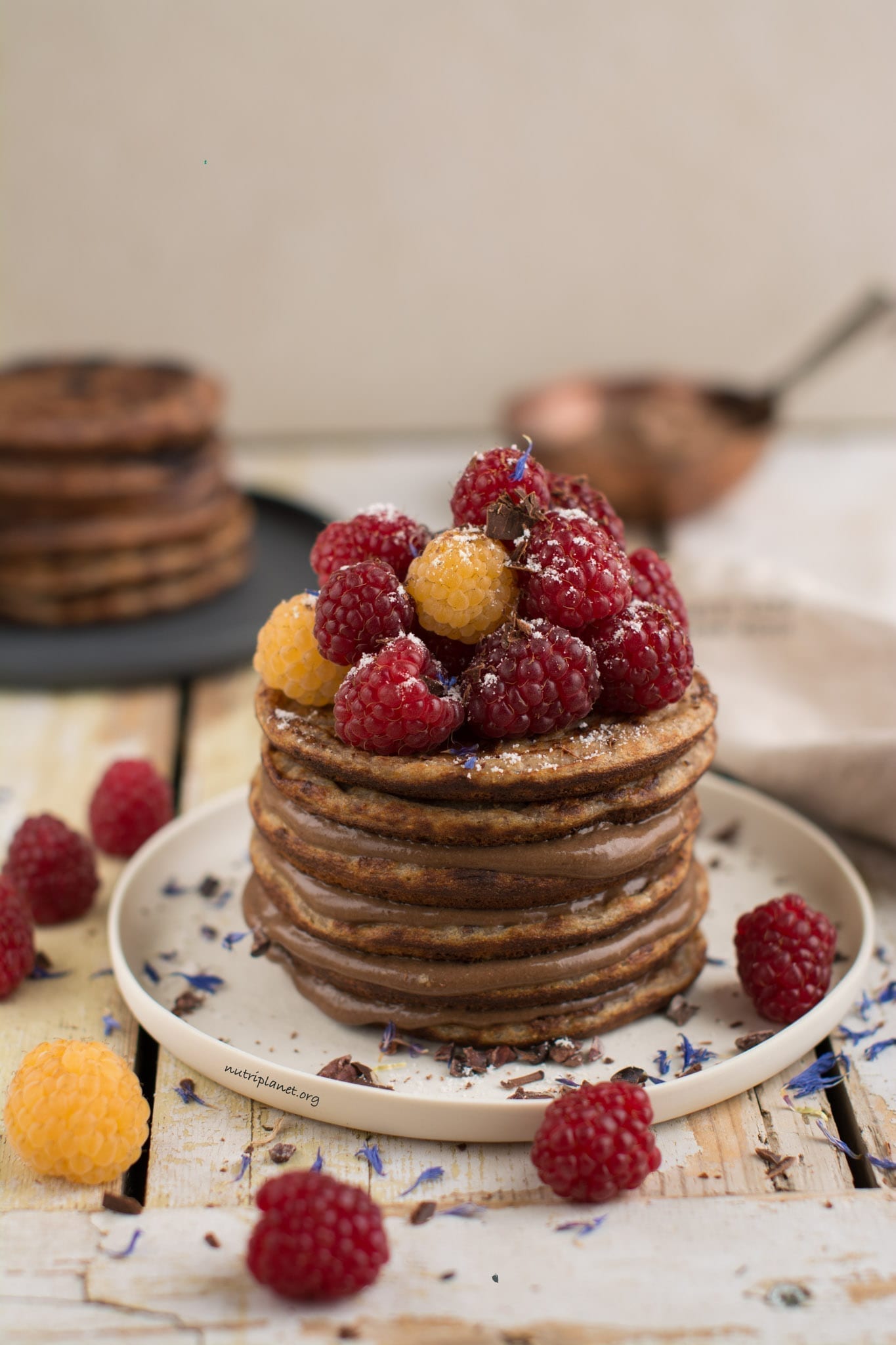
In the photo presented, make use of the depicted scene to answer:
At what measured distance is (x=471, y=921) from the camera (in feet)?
6.77

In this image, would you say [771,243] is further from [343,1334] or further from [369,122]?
[343,1334]

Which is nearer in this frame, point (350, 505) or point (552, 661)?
point (552, 661)

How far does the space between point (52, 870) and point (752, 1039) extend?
128 centimetres

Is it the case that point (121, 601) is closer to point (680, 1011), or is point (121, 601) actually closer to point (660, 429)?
point (660, 429)

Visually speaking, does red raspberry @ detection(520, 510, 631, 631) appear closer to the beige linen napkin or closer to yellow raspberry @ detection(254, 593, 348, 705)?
yellow raspberry @ detection(254, 593, 348, 705)

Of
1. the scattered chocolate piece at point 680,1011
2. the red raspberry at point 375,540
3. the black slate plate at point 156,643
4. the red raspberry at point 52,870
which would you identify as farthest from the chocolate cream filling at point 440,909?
the black slate plate at point 156,643

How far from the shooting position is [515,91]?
494 centimetres

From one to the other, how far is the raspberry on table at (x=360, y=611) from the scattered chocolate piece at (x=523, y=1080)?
65 centimetres

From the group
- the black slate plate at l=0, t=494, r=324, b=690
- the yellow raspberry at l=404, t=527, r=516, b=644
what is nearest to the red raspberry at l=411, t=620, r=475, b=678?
the yellow raspberry at l=404, t=527, r=516, b=644

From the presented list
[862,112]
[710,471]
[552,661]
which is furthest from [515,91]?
[552,661]

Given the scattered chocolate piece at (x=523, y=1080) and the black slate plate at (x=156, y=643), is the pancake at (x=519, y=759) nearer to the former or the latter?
the scattered chocolate piece at (x=523, y=1080)

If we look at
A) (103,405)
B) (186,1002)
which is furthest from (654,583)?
(103,405)

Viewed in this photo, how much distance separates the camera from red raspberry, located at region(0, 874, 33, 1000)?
2.34 metres

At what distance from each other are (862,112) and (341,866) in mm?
4070
